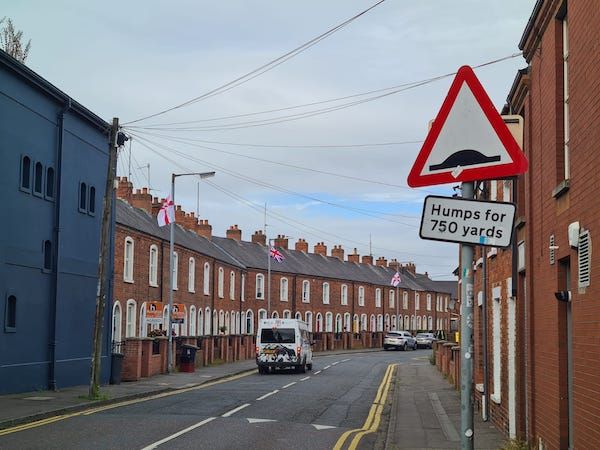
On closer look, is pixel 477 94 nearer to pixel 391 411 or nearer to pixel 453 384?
pixel 391 411

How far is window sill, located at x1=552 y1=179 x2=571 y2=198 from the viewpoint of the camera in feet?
29.8

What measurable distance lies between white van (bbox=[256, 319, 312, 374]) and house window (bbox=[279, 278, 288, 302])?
32.1m

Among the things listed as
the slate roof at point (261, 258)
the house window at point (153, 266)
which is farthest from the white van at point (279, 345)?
the slate roof at point (261, 258)

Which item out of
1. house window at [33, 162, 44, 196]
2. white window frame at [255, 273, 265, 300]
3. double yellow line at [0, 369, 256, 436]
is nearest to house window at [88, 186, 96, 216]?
house window at [33, 162, 44, 196]

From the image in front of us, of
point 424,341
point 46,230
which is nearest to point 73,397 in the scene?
point 46,230

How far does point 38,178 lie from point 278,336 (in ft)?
53.1

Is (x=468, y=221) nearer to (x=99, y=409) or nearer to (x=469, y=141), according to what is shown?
(x=469, y=141)

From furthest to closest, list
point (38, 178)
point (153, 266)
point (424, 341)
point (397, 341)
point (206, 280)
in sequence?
point (424, 341), point (397, 341), point (206, 280), point (153, 266), point (38, 178)

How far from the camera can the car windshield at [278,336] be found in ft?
122

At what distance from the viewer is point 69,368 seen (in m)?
25.5

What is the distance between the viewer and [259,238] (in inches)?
3012

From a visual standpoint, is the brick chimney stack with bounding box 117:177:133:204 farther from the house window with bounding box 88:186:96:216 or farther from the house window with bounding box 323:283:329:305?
the house window with bounding box 323:283:329:305

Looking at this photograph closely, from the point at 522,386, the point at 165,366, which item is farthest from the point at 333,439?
the point at 165,366

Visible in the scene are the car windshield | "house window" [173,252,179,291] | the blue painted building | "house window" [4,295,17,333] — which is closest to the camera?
the blue painted building
